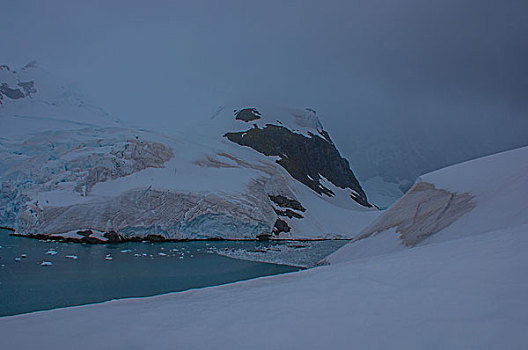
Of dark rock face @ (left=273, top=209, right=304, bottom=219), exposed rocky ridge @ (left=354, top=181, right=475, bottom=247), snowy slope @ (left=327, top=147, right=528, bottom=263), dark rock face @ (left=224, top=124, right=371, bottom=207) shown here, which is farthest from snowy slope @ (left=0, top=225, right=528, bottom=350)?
dark rock face @ (left=224, top=124, right=371, bottom=207)

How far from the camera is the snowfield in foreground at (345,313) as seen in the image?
250 centimetres

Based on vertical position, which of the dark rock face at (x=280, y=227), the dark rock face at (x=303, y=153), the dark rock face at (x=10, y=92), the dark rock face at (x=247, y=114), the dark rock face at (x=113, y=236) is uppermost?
the dark rock face at (x=10, y=92)

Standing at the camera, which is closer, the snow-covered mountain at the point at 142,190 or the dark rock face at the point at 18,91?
the snow-covered mountain at the point at 142,190

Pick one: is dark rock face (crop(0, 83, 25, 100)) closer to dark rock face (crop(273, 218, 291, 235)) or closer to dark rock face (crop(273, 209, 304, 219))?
dark rock face (crop(273, 209, 304, 219))

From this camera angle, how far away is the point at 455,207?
10.1 metres

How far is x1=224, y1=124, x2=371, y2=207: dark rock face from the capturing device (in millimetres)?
51531

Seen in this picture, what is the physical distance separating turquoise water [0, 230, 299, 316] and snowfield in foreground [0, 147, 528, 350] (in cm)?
632

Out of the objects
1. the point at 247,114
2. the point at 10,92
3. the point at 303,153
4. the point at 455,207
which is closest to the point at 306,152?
the point at 303,153

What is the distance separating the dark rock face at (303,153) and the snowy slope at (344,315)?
44.9 metres

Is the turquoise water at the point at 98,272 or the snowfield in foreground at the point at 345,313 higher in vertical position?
the snowfield in foreground at the point at 345,313

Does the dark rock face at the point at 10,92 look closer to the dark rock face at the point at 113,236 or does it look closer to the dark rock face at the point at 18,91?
the dark rock face at the point at 18,91

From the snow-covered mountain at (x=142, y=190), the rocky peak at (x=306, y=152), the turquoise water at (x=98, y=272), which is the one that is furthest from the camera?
the rocky peak at (x=306, y=152)

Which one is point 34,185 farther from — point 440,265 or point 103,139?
point 440,265

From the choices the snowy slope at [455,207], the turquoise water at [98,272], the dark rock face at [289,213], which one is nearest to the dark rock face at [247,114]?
the dark rock face at [289,213]
